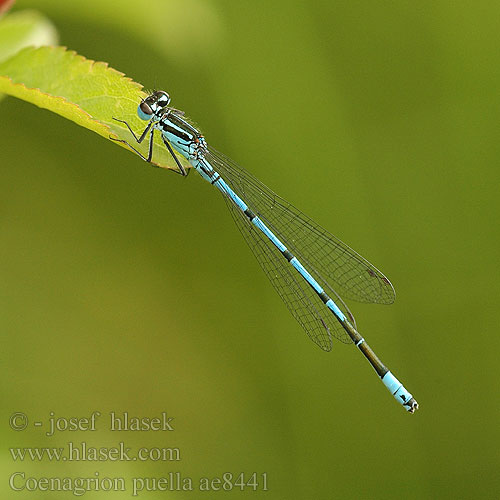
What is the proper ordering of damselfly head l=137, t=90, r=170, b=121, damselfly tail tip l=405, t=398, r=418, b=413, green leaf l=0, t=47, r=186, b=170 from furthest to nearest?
1. damselfly tail tip l=405, t=398, r=418, b=413
2. damselfly head l=137, t=90, r=170, b=121
3. green leaf l=0, t=47, r=186, b=170

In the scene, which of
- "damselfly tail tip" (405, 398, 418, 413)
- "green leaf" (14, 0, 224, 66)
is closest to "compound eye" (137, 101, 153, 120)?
"green leaf" (14, 0, 224, 66)

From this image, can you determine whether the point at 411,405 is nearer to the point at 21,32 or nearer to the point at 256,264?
the point at 256,264

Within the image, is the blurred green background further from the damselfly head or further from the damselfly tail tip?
the damselfly tail tip

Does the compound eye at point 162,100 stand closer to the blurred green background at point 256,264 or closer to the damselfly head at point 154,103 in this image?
the damselfly head at point 154,103

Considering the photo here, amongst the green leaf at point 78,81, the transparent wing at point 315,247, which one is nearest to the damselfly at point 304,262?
the transparent wing at point 315,247

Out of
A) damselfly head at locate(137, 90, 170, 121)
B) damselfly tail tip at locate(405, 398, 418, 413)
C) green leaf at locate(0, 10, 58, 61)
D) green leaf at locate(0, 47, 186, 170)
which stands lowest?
damselfly tail tip at locate(405, 398, 418, 413)

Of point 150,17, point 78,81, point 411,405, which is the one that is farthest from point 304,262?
point 78,81
